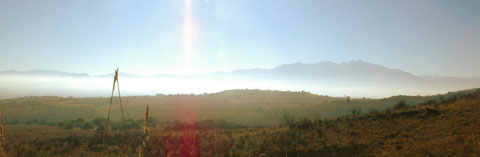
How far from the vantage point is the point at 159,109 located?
1428 inches

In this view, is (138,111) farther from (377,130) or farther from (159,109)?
(377,130)

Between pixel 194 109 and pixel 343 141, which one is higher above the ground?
pixel 343 141

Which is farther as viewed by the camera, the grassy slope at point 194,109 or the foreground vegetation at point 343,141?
the grassy slope at point 194,109

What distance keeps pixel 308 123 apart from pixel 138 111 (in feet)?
98.7

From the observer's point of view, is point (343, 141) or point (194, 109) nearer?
point (343, 141)

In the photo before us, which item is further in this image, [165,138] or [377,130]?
[165,138]

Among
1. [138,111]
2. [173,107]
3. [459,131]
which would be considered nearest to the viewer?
[459,131]

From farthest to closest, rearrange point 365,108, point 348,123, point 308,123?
point 365,108 → point 308,123 → point 348,123

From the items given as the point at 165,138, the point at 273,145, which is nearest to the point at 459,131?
the point at 273,145

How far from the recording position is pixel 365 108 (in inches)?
1081

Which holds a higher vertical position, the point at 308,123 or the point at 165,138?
the point at 308,123

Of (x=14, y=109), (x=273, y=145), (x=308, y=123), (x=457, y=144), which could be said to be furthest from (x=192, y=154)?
(x=14, y=109)

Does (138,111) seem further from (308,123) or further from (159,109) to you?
(308,123)

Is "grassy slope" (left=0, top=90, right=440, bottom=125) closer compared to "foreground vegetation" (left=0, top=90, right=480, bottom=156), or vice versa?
"foreground vegetation" (left=0, top=90, right=480, bottom=156)
